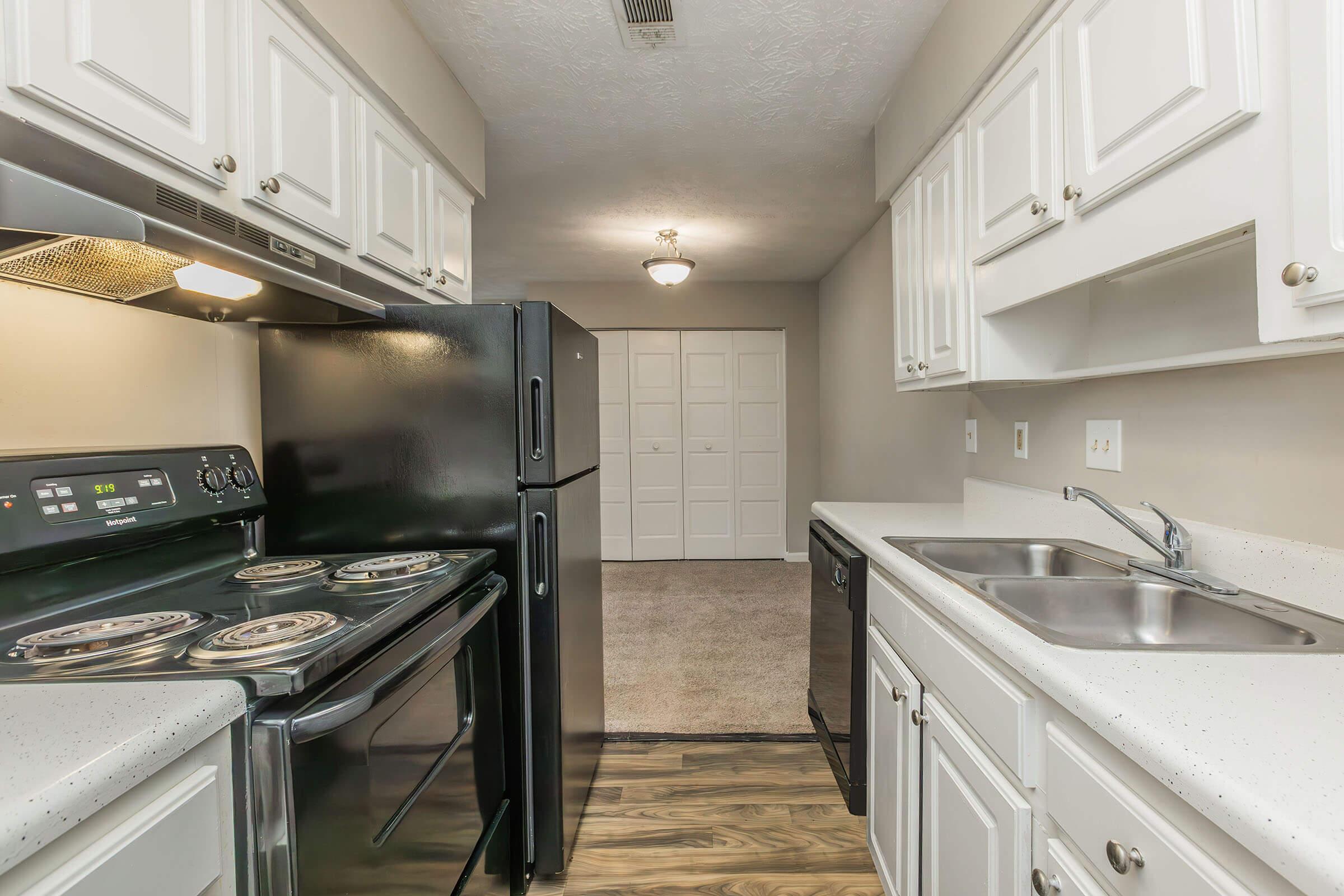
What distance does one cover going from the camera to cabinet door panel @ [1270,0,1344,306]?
2.42ft

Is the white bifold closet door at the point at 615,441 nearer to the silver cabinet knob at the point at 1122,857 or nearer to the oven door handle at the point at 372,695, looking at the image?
the oven door handle at the point at 372,695

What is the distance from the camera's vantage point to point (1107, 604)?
1.25 m

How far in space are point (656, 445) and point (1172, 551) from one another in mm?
4516

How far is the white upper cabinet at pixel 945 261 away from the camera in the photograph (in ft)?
6.00

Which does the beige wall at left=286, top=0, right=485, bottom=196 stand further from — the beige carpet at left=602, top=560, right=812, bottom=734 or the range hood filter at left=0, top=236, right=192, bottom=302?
the beige carpet at left=602, top=560, right=812, bottom=734

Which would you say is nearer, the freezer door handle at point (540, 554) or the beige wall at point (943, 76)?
the beige wall at point (943, 76)

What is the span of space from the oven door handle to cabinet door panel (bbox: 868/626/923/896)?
959 mm

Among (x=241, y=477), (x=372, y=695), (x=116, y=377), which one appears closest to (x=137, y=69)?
(x=116, y=377)

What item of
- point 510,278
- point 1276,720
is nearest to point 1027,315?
point 1276,720

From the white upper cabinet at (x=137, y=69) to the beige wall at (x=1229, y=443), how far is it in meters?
1.95

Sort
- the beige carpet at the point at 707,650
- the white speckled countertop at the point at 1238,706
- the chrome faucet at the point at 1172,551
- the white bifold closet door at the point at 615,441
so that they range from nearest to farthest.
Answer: the white speckled countertop at the point at 1238,706 < the chrome faucet at the point at 1172,551 < the beige carpet at the point at 707,650 < the white bifold closet door at the point at 615,441

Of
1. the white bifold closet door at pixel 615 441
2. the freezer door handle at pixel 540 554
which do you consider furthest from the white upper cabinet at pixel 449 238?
the white bifold closet door at pixel 615 441

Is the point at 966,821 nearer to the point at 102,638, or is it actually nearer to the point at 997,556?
the point at 997,556

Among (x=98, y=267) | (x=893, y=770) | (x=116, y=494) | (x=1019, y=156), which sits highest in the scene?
(x=1019, y=156)
